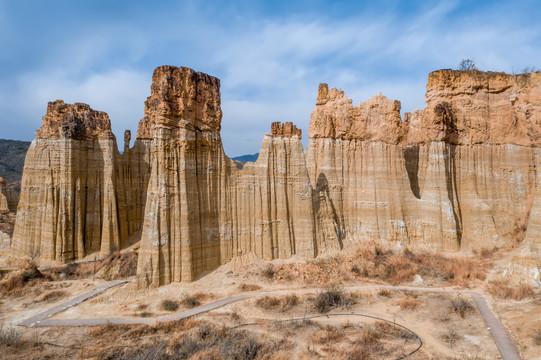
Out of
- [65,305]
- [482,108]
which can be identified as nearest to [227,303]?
[65,305]

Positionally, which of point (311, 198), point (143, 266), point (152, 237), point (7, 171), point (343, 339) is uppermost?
point (7, 171)

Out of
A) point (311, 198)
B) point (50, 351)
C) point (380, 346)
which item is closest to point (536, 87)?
point (311, 198)

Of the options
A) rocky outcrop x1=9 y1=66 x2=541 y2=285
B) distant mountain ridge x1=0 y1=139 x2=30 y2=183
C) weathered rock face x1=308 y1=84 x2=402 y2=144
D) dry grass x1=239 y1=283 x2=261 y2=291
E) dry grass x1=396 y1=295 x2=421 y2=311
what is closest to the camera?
dry grass x1=396 y1=295 x2=421 y2=311

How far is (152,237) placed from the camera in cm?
1916

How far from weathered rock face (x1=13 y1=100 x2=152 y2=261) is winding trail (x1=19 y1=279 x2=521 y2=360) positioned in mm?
7138

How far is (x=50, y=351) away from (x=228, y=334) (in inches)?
293

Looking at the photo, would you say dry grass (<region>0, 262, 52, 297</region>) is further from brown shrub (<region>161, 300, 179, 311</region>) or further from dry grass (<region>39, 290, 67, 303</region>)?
brown shrub (<region>161, 300, 179, 311</region>)

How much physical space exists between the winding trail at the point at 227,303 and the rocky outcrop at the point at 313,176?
3.52 metres

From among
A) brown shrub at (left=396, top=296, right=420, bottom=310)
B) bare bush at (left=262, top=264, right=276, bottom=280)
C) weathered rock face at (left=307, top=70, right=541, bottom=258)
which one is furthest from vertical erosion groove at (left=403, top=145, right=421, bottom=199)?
bare bush at (left=262, top=264, right=276, bottom=280)

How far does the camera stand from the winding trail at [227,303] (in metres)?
13.4

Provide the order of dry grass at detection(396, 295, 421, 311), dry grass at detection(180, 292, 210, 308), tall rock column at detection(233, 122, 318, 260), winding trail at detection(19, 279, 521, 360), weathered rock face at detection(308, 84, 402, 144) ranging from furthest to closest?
weathered rock face at detection(308, 84, 402, 144) < tall rock column at detection(233, 122, 318, 260) < dry grass at detection(180, 292, 210, 308) < dry grass at detection(396, 295, 421, 311) < winding trail at detection(19, 279, 521, 360)

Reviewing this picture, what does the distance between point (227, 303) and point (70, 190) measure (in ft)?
56.2

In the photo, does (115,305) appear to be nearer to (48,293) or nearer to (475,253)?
(48,293)

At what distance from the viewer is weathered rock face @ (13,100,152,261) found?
1029 inches
